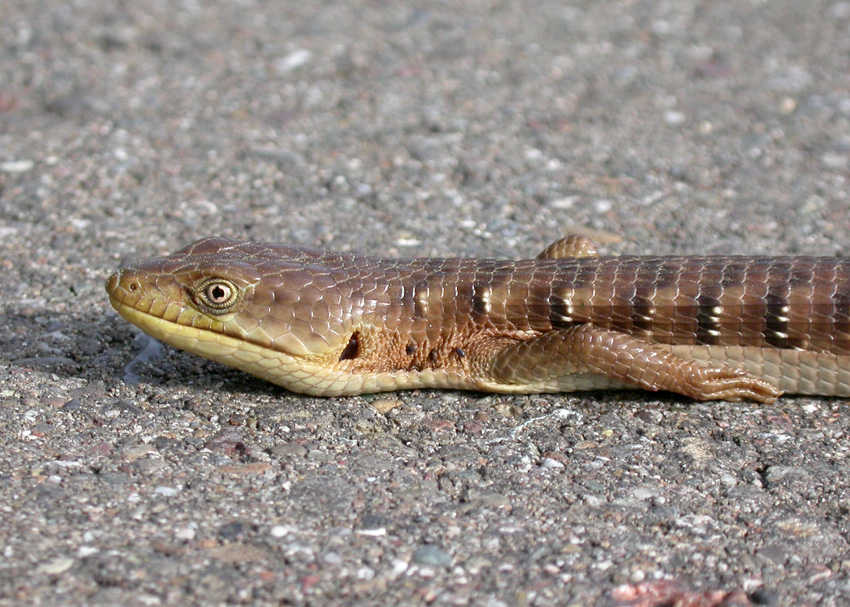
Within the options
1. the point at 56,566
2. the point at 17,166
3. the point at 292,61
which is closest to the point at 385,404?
the point at 56,566

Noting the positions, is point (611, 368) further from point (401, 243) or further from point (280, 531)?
point (401, 243)

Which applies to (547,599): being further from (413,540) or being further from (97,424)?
(97,424)

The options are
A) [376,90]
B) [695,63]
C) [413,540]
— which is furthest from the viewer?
[695,63]

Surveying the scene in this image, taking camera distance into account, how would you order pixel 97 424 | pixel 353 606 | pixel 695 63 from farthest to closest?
pixel 695 63
pixel 97 424
pixel 353 606

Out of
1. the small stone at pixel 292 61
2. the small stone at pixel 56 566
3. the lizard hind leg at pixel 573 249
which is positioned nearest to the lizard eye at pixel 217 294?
the small stone at pixel 56 566

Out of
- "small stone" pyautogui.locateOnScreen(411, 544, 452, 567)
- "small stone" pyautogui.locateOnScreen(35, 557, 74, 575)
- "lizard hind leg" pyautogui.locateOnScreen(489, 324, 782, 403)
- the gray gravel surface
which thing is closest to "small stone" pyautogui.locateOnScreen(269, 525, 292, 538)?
the gray gravel surface

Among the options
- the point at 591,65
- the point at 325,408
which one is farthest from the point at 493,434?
the point at 591,65
